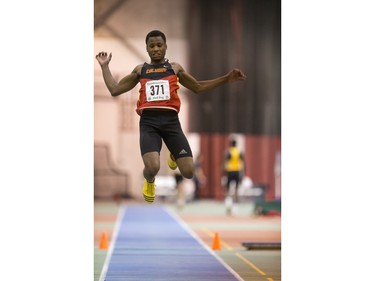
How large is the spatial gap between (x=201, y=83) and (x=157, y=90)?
0.64 m

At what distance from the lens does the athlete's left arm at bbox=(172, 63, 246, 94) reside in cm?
759

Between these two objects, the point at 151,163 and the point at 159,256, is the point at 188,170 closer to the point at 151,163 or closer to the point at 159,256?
the point at 151,163

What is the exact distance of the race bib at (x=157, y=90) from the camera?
7504 millimetres

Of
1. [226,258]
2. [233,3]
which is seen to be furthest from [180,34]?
[226,258]

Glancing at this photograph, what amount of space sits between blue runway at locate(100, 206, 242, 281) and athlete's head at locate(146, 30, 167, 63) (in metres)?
3.00

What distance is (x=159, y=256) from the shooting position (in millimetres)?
11758

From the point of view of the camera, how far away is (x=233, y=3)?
25.0 meters

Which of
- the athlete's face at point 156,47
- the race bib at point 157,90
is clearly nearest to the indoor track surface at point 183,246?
the race bib at point 157,90

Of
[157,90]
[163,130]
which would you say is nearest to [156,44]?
[157,90]

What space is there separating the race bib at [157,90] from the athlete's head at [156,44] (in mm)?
223

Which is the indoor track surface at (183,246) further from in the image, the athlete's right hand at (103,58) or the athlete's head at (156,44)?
the athlete's head at (156,44)
